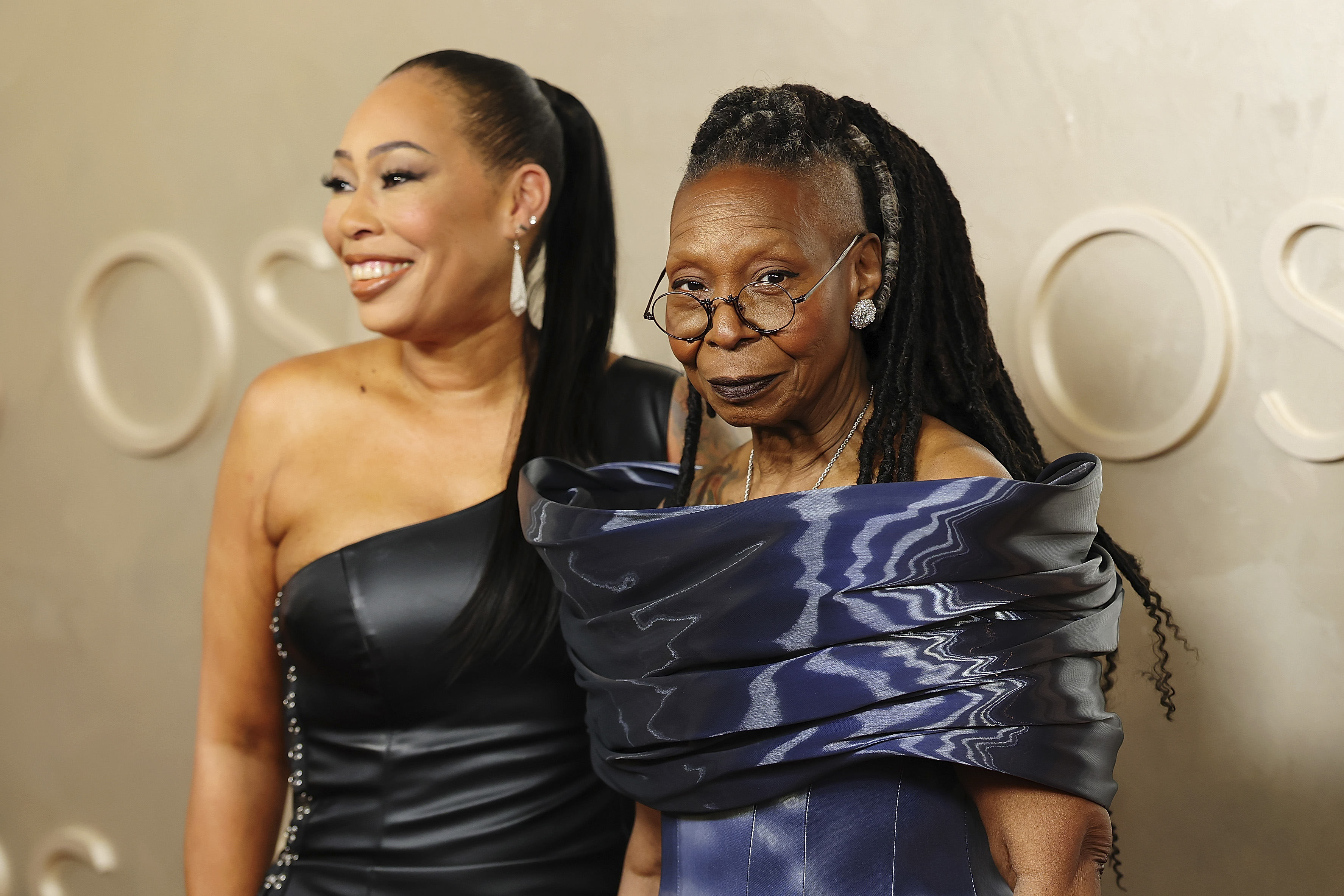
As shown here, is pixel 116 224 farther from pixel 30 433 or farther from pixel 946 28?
pixel 946 28

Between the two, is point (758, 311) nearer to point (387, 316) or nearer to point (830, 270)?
point (830, 270)

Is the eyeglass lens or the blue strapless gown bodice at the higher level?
the eyeglass lens

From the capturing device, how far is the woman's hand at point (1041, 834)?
99cm

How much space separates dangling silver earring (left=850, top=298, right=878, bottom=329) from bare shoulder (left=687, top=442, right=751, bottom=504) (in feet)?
0.75

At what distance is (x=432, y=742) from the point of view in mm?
1604

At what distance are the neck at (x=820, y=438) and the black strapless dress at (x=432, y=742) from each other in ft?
1.75

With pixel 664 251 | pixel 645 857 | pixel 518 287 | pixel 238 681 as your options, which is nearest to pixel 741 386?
pixel 645 857

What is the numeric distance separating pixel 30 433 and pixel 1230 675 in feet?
9.10

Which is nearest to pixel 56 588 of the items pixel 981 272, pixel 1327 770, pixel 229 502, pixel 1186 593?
pixel 229 502

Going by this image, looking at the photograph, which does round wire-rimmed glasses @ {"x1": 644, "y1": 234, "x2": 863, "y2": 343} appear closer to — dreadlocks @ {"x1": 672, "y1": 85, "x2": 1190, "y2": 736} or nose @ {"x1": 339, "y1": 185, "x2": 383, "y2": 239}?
dreadlocks @ {"x1": 672, "y1": 85, "x2": 1190, "y2": 736}

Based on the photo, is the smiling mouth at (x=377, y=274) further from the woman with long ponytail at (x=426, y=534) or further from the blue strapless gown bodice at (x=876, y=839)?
the blue strapless gown bodice at (x=876, y=839)

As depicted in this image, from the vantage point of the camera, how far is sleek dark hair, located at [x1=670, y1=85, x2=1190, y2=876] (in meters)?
1.11

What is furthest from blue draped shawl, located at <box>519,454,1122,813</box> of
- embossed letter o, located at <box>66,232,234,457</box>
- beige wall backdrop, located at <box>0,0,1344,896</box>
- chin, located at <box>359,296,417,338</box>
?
embossed letter o, located at <box>66,232,234,457</box>

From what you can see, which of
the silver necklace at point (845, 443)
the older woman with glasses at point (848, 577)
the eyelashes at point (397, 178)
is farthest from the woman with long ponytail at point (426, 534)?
the silver necklace at point (845, 443)
